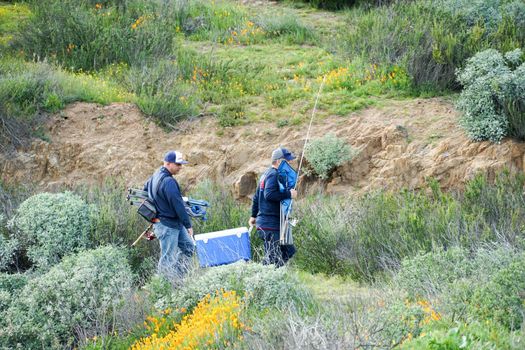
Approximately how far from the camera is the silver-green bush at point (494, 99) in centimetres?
1264

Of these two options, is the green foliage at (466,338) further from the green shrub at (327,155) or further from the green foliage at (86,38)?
the green foliage at (86,38)

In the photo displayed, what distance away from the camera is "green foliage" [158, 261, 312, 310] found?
9.19 meters

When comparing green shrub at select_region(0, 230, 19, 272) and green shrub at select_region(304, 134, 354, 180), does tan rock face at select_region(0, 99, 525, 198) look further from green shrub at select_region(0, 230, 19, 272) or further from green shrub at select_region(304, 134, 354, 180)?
green shrub at select_region(0, 230, 19, 272)

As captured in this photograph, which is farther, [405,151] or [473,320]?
[405,151]

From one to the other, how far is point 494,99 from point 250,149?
13.1 feet

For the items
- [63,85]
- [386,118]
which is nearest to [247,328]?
[386,118]

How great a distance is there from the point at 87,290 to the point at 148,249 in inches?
77.1

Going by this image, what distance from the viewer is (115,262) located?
11.1 m

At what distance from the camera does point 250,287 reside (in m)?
9.32

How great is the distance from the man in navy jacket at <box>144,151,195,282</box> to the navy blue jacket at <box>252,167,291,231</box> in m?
0.93

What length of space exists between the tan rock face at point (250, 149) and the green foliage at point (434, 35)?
0.81m

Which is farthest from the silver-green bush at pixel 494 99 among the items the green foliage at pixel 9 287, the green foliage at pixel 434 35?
the green foliage at pixel 9 287

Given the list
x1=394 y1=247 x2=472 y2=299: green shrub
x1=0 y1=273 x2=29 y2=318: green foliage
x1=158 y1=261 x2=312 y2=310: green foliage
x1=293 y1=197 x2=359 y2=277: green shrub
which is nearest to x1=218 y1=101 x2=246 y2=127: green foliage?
x1=293 y1=197 x2=359 y2=277: green shrub

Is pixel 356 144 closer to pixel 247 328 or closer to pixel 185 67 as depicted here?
pixel 185 67
